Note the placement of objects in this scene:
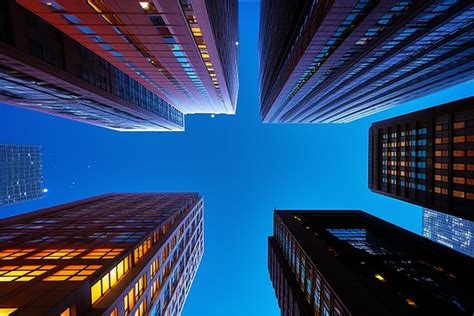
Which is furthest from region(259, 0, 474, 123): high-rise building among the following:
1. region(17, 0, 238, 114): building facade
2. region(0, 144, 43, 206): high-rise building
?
→ region(0, 144, 43, 206): high-rise building

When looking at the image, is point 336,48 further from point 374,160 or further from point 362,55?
point 374,160

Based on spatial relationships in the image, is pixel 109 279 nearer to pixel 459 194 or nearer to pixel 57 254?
pixel 57 254

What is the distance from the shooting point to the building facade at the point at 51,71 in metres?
29.8

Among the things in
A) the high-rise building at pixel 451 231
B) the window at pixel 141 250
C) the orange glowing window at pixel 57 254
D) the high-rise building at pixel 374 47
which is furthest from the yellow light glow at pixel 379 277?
the high-rise building at pixel 451 231

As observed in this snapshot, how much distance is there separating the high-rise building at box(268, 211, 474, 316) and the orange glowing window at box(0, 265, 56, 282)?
34505mm

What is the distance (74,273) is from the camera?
26172 mm

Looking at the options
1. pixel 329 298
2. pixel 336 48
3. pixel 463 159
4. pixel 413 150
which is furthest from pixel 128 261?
pixel 413 150

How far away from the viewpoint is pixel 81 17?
94.7ft

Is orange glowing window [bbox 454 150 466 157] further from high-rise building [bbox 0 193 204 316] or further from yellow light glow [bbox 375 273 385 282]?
high-rise building [bbox 0 193 204 316]

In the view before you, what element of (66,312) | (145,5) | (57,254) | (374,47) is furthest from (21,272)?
(374,47)

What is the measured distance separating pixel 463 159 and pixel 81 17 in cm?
5603

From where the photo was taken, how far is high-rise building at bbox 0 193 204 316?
22.1 metres

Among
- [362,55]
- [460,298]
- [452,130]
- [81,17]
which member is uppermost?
[362,55]

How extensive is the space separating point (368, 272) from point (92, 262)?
47.3m
